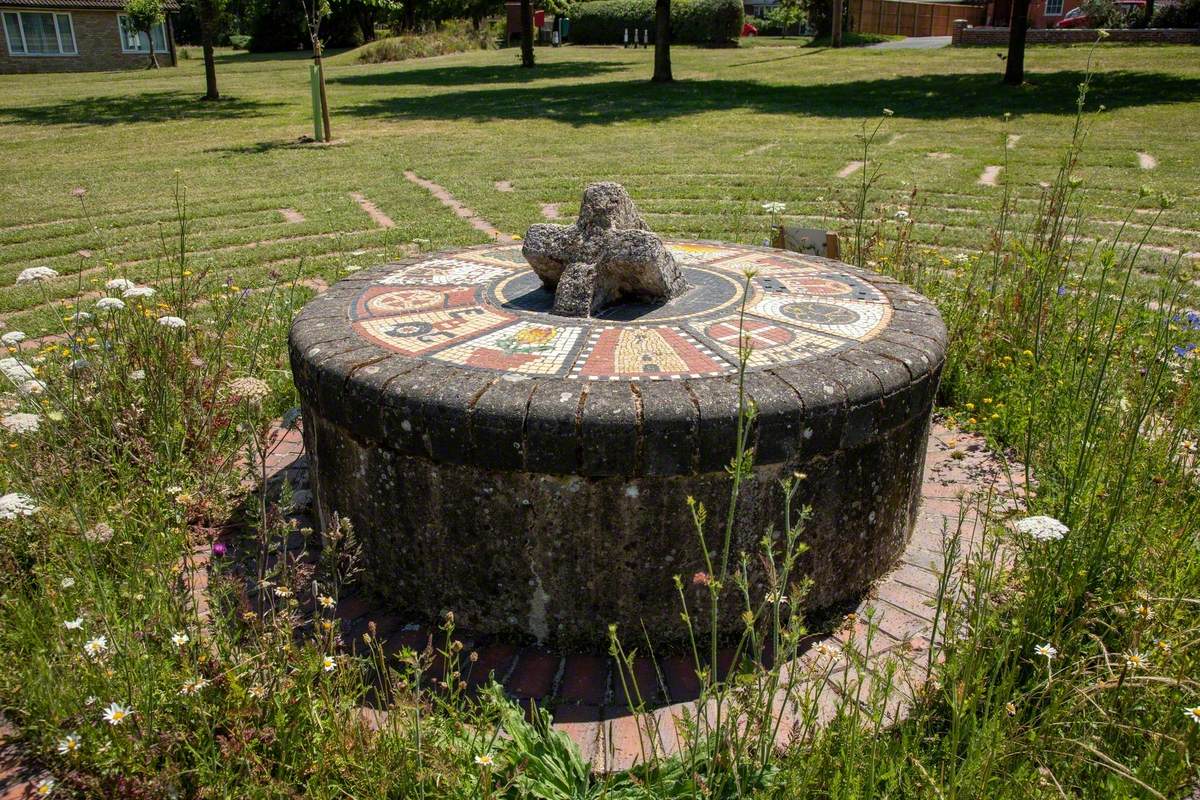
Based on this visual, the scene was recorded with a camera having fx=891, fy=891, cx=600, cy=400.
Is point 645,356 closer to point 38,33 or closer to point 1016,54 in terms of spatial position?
point 1016,54

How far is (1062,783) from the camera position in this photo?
7.31 ft

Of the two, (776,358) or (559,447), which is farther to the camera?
(776,358)

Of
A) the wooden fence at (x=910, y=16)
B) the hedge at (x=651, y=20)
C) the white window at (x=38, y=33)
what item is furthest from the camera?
the wooden fence at (x=910, y=16)

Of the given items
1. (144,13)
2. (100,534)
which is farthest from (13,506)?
(144,13)

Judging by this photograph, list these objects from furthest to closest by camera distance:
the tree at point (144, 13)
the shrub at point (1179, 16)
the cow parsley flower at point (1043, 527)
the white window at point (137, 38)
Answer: the white window at point (137, 38) → the tree at point (144, 13) → the shrub at point (1179, 16) → the cow parsley flower at point (1043, 527)

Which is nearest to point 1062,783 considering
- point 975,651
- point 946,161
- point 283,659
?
point 975,651

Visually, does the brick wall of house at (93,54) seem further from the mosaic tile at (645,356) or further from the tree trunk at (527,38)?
the mosaic tile at (645,356)

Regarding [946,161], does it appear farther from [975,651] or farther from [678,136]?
[975,651]

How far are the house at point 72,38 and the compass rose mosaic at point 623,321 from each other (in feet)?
112

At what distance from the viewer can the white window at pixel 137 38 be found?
33175 mm

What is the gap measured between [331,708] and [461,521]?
31.3 inches

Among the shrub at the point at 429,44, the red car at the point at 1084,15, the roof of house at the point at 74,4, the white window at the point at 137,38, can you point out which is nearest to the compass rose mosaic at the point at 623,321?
the shrub at the point at 429,44

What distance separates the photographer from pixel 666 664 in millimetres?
2969

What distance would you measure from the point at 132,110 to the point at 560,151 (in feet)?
37.9
